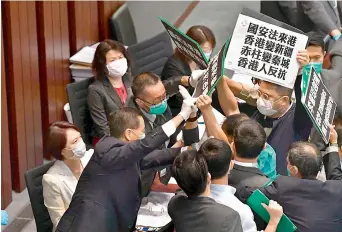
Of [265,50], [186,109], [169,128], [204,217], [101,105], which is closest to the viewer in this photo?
[204,217]

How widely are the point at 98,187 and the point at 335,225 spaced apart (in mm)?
1162

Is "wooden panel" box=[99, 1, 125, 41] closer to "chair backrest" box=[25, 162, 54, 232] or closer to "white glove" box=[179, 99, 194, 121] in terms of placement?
"chair backrest" box=[25, 162, 54, 232]

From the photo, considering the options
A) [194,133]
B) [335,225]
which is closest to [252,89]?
[194,133]

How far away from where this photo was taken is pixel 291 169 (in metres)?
3.70

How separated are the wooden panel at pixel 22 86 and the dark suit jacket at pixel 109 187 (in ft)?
5.85

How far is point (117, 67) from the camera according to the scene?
5.19 meters

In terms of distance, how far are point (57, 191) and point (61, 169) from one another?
142 millimetres

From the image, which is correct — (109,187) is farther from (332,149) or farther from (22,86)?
(22,86)

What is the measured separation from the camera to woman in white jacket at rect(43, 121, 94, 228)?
4035 millimetres

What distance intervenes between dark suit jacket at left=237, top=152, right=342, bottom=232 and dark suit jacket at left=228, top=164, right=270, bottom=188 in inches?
2.9

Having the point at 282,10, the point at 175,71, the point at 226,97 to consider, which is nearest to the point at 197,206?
the point at 226,97

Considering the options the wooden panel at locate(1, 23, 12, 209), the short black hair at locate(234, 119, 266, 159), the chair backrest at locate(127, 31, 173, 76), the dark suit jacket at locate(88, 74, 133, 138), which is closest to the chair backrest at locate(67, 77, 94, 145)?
the dark suit jacket at locate(88, 74, 133, 138)

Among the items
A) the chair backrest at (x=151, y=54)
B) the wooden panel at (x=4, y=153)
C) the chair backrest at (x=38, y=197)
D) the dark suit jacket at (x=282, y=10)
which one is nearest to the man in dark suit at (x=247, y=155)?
the chair backrest at (x=38, y=197)

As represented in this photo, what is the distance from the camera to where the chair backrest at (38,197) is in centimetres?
404
